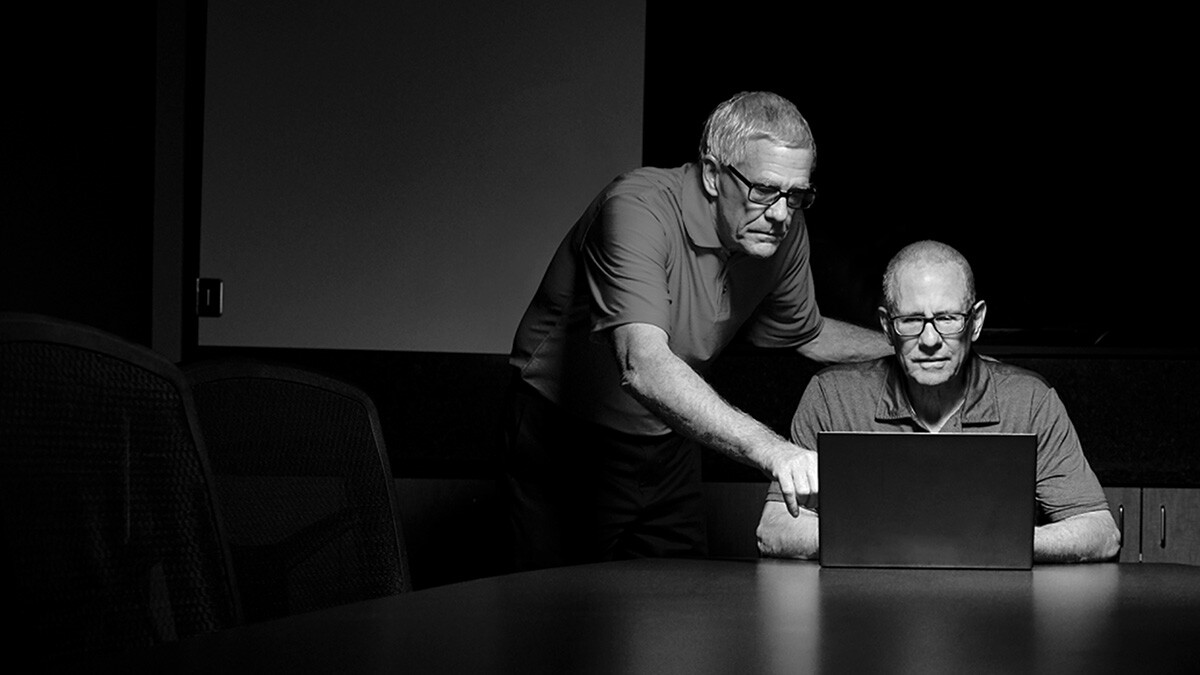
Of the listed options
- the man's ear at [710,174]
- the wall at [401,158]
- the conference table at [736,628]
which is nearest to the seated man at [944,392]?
the man's ear at [710,174]

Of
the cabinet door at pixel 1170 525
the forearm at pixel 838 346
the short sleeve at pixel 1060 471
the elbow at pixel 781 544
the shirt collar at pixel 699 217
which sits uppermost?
the shirt collar at pixel 699 217

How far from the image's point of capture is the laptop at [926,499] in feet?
6.04

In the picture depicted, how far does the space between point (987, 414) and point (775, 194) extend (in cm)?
56

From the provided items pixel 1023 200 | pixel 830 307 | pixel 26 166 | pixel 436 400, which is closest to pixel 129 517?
pixel 26 166

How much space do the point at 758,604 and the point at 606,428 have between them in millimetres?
1075

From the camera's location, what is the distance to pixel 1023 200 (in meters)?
3.67

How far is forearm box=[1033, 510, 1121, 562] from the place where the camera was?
7.09 feet

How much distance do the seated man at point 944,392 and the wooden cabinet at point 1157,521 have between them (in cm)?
91

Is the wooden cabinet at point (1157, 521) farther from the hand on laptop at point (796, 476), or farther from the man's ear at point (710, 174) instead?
the hand on laptop at point (796, 476)

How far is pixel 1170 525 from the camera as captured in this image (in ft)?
10.7

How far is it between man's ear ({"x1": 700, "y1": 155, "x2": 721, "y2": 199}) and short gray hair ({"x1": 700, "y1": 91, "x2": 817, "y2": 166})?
2 centimetres

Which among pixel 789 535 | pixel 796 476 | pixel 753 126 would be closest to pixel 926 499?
pixel 796 476

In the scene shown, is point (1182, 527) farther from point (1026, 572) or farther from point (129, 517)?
point (129, 517)

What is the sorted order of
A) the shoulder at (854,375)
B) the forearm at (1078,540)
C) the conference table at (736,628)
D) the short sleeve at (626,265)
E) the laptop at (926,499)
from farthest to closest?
the shoulder at (854,375), the short sleeve at (626,265), the forearm at (1078,540), the laptop at (926,499), the conference table at (736,628)
